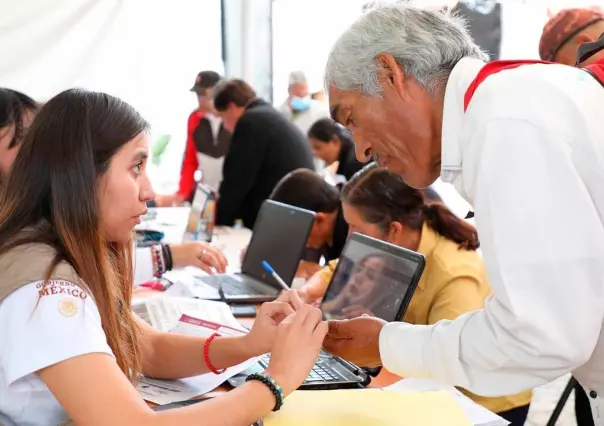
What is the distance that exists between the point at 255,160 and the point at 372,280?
1.90 m

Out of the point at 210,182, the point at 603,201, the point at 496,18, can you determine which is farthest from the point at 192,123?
the point at 603,201

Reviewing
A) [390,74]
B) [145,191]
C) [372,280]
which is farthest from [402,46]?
[372,280]

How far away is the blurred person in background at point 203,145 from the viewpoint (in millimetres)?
4332

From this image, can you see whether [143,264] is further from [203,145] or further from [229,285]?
[203,145]

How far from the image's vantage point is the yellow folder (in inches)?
42.8

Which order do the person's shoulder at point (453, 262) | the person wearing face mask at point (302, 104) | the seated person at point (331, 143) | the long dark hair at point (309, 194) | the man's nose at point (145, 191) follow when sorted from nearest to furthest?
the man's nose at point (145, 191) → the person's shoulder at point (453, 262) → the long dark hair at point (309, 194) → the seated person at point (331, 143) → the person wearing face mask at point (302, 104)

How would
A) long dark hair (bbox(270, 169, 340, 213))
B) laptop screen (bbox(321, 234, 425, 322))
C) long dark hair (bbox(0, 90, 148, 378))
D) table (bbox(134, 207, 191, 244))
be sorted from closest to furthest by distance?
long dark hair (bbox(0, 90, 148, 378))
laptop screen (bbox(321, 234, 425, 322))
long dark hair (bbox(270, 169, 340, 213))
table (bbox(134, 207, 191, 244))

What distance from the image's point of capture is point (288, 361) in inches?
43.7

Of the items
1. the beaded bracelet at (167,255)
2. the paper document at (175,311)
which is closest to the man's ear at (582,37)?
the paper document at (175,311)

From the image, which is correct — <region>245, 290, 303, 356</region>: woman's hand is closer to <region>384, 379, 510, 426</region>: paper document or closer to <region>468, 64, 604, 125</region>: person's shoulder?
<region>384, 379, 510, 426</region>: paper document

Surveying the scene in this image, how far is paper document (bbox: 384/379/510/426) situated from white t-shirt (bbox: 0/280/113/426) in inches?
22.2

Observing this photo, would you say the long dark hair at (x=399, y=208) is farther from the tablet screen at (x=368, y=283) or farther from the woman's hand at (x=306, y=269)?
the woman's hand at (x=306, y=269)

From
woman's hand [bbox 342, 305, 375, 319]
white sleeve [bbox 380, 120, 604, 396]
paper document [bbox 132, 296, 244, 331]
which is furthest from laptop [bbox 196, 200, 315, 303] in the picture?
white sleeve [bbox 380, 120, 604, 396]

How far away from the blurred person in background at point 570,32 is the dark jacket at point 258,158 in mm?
1672
